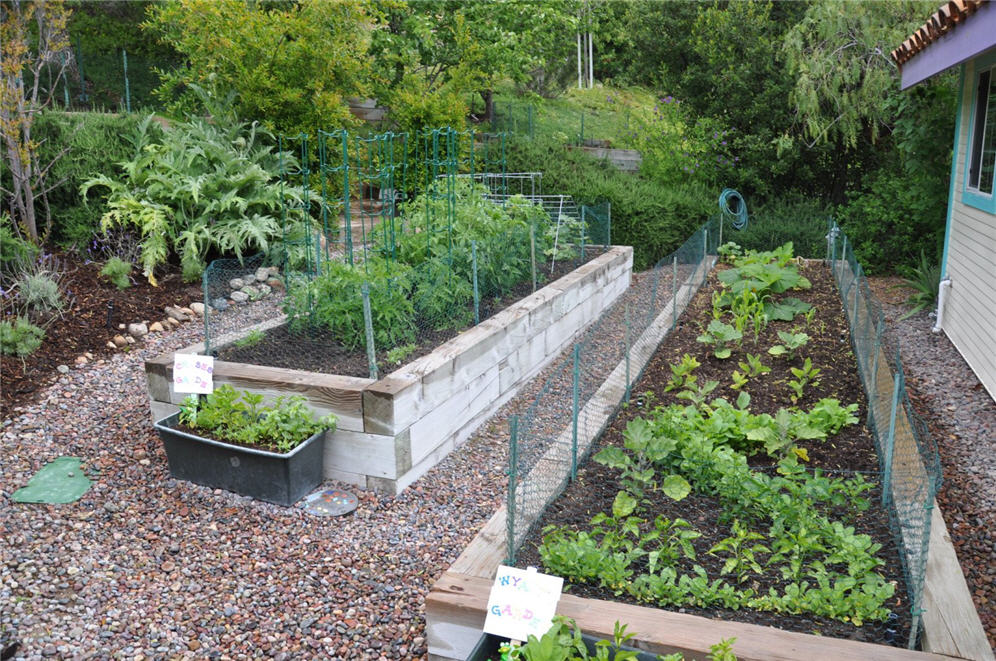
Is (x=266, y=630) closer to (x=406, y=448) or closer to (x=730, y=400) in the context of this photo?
(x=406, y=448)

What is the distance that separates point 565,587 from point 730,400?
7.30 feet

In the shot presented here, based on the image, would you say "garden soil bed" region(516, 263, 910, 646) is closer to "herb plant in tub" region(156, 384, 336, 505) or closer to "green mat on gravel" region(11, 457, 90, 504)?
"herb plant in tub" region(156, 384, 336, 505)

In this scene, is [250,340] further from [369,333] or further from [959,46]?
[959,46]

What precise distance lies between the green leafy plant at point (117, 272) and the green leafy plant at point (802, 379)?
17.4ft

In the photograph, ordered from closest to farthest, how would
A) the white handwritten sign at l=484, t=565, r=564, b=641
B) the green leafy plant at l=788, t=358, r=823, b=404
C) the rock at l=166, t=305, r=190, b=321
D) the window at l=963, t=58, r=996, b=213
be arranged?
the white handwritten sign at l=484, t=565, r=564, b=641 → the green leafy plant at l=788, t=358, r=823, b=404 → the window at l=963, t=58, r=996, b=213 → the rock at l=166, t=305, r=190, b=321

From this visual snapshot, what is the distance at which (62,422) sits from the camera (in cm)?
498

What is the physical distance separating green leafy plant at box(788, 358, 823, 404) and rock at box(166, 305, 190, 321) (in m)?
4.69

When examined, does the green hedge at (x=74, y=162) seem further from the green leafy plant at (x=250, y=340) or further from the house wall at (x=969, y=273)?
the house wall at (x=969, y=273)

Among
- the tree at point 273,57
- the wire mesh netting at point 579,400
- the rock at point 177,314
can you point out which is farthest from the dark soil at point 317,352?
the tree at point 273,57

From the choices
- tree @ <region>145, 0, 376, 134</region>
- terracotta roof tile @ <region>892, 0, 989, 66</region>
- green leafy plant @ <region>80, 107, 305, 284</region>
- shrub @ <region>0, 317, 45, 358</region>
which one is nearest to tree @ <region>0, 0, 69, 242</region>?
green leafy plant @ <region>80, 107, 305, 284</region>

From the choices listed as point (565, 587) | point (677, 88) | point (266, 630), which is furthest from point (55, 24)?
point (677, 88)

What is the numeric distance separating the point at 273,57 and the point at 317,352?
185 inches

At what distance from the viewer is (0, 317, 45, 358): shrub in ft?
18.2

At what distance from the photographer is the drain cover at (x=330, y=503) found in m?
4.14
